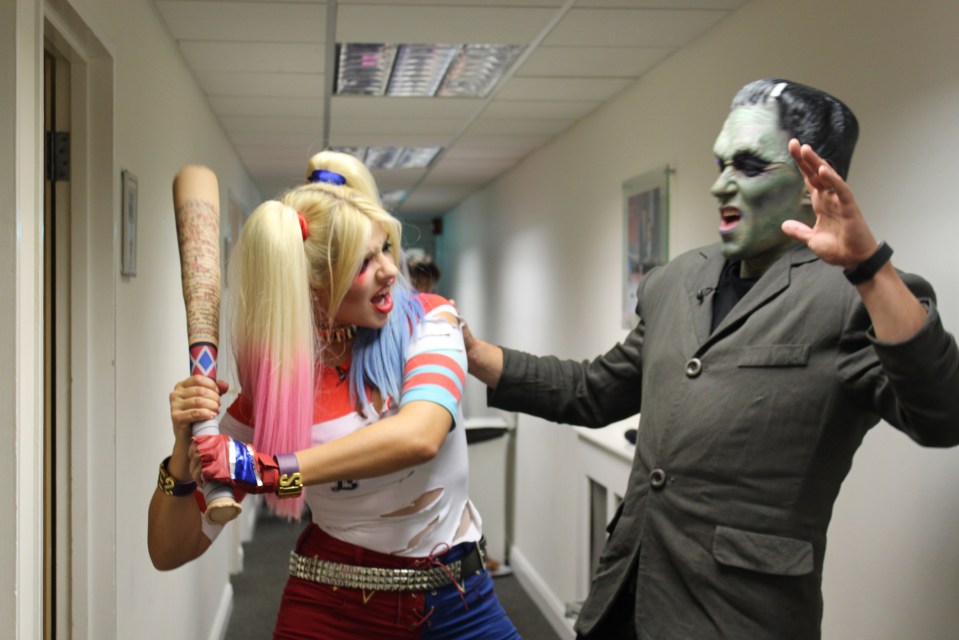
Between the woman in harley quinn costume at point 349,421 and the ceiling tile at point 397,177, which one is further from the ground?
the ceiling tile at point 397,177

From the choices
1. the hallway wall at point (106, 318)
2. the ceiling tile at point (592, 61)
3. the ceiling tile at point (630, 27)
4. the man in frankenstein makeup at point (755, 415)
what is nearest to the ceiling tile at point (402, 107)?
the ceiling tile at point (592, 61)

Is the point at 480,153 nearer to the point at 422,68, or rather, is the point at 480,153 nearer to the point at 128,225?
the point at 422,68

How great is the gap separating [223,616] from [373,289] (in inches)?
129

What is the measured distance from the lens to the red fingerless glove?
1.19 metres

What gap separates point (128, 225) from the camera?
2188 millimetres

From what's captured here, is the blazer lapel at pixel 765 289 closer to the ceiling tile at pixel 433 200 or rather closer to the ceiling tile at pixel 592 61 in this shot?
the ceiling tile at pixel 592 61

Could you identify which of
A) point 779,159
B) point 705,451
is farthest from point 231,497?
point 779,159

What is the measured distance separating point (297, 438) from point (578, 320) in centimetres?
308

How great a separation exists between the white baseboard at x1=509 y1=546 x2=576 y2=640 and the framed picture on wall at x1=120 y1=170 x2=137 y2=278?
245cm

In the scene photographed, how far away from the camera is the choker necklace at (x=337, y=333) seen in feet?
4.85

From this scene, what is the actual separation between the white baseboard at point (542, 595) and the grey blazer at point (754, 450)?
2.50m

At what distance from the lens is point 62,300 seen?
1.99 metres

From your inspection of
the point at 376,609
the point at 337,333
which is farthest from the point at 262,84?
the point at 376,609

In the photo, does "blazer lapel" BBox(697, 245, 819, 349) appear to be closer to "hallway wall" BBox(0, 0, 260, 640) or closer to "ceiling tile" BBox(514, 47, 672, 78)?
"hallway wall" BBox(0, 0, 260, 640)
